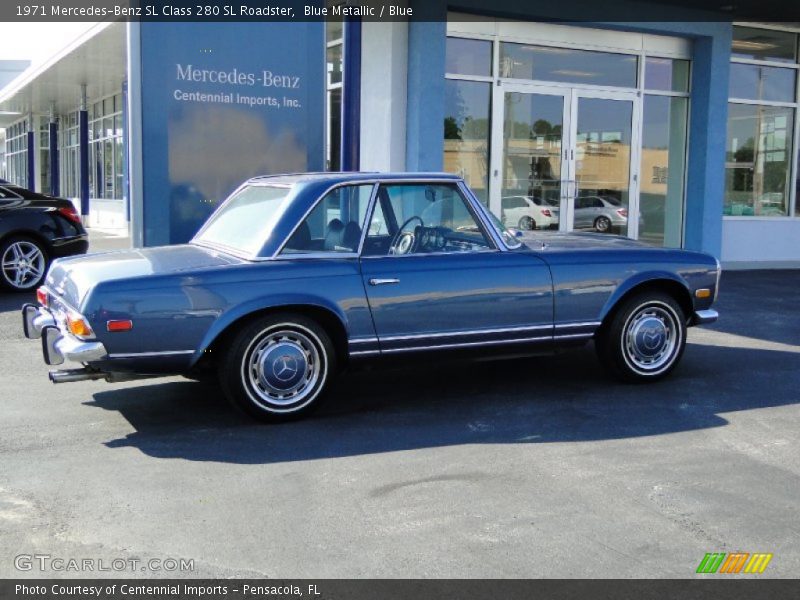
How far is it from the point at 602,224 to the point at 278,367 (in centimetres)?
952

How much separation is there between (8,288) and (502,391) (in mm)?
7399

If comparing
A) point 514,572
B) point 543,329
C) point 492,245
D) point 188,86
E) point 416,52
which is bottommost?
point 514,572

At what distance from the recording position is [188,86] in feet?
25.8

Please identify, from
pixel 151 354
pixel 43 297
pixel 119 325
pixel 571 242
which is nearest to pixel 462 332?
pixel 571 242

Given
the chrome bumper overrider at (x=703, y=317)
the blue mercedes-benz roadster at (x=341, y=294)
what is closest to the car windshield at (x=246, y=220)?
the blue mercedes-benz roadster at (x=341, y=294)

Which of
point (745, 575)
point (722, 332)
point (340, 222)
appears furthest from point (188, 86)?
point (745, 575)

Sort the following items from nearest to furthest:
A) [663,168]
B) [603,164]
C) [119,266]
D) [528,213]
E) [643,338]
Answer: [119,266]
[643,338]
[528,213]
[603,164]
[663,168]

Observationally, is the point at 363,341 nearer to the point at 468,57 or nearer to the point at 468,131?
the point at 468,131

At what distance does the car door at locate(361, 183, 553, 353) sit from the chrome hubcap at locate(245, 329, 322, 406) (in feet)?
1.52

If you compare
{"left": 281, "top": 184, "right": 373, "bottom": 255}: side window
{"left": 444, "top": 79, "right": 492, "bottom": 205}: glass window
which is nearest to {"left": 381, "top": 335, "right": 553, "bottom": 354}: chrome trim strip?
{"left": 281, "top": 184, "right": 373, "bottom": 255}: side window

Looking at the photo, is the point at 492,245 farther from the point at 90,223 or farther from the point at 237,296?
the point at 90,223

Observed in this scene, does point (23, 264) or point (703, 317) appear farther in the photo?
point (23, 264)

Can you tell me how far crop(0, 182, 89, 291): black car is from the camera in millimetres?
10836

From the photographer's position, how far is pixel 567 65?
1323 centimetres
